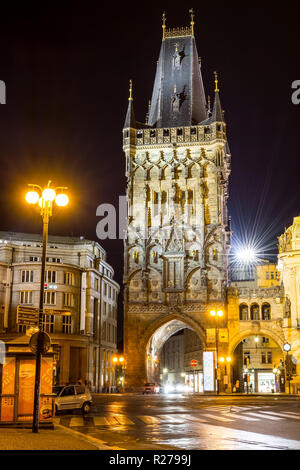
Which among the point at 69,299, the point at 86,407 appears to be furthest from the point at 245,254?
the point at 86,407

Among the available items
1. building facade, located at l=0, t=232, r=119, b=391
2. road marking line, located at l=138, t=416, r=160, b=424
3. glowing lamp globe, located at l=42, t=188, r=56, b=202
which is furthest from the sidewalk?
building facade, located at l=0, t=232, r=119, b=391

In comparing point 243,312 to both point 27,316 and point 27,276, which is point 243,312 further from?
point 27,316

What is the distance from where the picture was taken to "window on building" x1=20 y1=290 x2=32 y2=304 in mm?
63928

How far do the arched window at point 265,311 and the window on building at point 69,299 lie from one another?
2154cm

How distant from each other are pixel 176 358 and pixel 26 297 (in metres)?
51.1

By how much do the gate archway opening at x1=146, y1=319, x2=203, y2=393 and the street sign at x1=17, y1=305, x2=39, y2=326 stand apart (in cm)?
4631

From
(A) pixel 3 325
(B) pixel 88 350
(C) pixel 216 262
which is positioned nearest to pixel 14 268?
(A) pixel 3 325

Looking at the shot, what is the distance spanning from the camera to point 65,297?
216 feet

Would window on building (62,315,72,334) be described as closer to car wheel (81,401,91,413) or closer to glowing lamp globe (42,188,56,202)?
car wheel (81,401,91,413)

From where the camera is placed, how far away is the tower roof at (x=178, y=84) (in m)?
67.9

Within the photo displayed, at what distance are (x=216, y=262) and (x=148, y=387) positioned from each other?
14774mm
